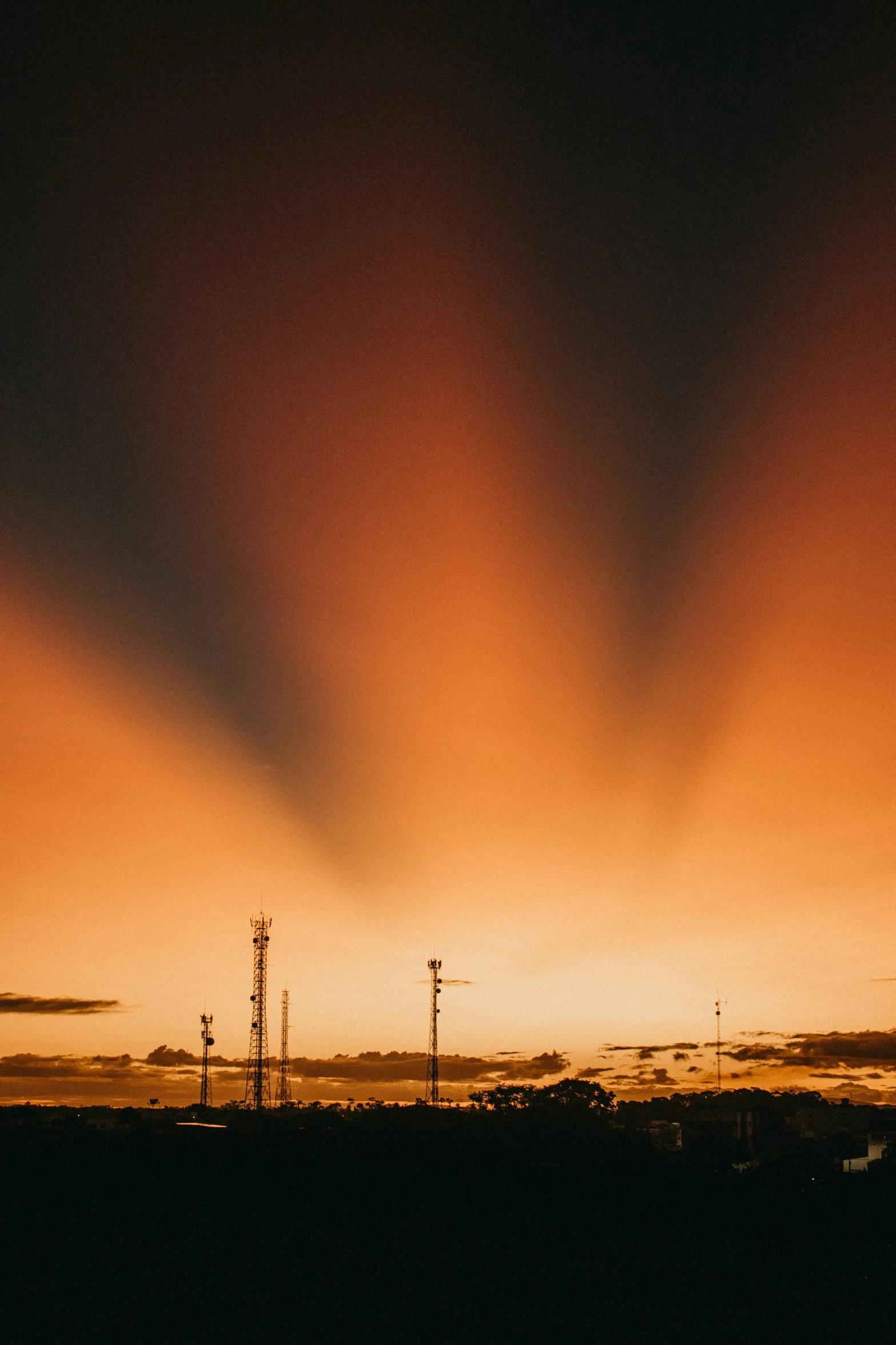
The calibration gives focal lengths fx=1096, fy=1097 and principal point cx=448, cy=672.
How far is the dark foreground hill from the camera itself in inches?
1721

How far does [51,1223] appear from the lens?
66.9m

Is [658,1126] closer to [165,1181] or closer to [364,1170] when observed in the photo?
[364,1170]

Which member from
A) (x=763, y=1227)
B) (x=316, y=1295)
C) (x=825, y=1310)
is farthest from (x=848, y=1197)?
(x=316, y=1295)

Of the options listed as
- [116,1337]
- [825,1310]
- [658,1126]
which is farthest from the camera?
[658,1126]

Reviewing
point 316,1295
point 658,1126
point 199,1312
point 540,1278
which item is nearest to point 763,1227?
point 540,1278

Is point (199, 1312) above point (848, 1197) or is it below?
above

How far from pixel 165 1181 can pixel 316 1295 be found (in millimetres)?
52846

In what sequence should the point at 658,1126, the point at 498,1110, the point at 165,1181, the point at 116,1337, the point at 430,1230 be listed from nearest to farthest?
1. the point at 116,1337
2. the point at 430,1230
3. the point at 165,1181
4. the point at 498,1110
5. the point at 658,1126

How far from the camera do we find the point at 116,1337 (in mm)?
39438

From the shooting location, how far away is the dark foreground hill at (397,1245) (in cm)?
4372

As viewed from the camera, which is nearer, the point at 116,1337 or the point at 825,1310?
the point at 116,1337

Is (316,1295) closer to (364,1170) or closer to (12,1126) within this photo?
(364,1170)

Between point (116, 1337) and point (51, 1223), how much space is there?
3158 centimetres

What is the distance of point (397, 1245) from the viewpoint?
220 feet
